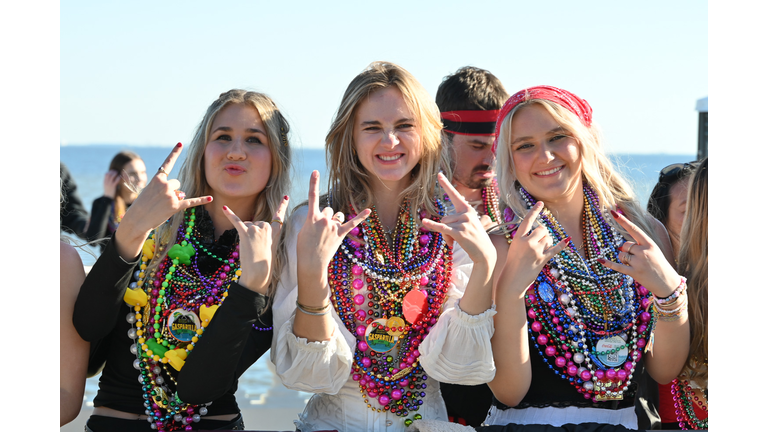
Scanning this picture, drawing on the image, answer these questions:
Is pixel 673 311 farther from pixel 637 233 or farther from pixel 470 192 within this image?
pixel 470 192

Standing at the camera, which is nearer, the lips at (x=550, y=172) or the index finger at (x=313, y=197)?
the index finger at (x=313, y=197)

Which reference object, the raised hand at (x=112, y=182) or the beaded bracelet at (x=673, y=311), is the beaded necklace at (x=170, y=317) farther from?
the raised hand at (x=112, y=182)

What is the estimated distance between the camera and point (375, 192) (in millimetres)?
2625

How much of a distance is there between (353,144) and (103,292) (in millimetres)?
1048

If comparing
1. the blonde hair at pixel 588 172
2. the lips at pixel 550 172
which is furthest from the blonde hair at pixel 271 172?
the lips at pixel 550 172

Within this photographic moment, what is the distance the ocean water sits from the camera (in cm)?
282

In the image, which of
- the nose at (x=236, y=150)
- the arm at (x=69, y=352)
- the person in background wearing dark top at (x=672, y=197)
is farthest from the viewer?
the person in background wearing dark top at (x=672, y=197)

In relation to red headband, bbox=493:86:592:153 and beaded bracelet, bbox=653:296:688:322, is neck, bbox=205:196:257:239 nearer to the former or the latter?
red headband, bbox=493:86:592:153

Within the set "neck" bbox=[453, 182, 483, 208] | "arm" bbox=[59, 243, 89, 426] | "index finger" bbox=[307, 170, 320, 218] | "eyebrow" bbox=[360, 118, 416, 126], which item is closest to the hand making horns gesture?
"index finger" bbox=[307, 170, 320, 218]

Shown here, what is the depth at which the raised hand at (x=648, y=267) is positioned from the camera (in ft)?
7.31

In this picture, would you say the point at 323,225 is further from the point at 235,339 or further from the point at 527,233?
the point at 527,233

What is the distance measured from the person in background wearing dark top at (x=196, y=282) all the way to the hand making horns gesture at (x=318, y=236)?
0.14 meters

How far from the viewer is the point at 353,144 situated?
8.43ft

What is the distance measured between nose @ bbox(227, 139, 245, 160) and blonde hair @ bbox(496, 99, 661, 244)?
99 cm
